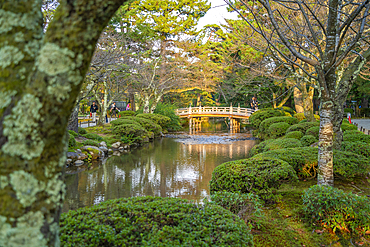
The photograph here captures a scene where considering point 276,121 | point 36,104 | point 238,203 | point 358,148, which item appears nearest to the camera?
point 36,104

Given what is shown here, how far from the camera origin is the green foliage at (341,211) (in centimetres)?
353

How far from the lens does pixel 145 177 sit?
307 inches

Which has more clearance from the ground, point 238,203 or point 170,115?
point 170,115

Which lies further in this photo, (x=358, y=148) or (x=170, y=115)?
(x=170, y=115)

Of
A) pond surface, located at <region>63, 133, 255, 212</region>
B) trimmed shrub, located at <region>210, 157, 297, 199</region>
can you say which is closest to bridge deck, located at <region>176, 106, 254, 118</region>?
pond surface, located at <region>63, 133, 255, 212</region>

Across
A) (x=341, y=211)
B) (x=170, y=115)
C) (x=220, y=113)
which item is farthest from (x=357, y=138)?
(x=220, y=113)

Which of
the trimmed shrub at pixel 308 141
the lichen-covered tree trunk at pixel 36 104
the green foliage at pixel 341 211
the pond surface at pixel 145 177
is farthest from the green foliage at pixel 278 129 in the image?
the lichen-covered tree trunk at pixel 36 104

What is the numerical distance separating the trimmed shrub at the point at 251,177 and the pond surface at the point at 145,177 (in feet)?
4.55

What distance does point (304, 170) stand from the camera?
5953 mm

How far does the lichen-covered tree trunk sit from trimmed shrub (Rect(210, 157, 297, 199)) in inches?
132

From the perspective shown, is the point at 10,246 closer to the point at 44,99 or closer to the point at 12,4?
the point at 44,99

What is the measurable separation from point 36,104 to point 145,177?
672 cm

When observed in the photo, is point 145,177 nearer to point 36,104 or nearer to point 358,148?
point 358,148

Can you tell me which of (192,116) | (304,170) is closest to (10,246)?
(304,170)
